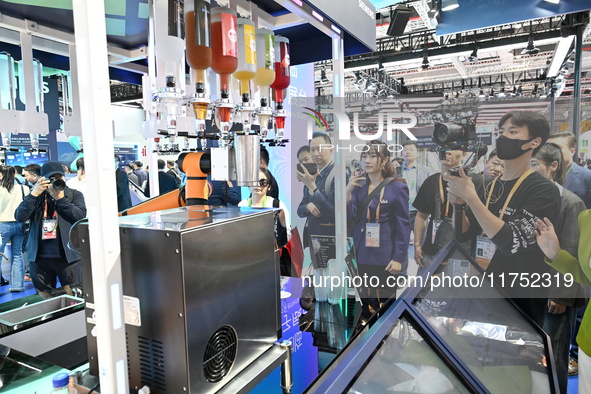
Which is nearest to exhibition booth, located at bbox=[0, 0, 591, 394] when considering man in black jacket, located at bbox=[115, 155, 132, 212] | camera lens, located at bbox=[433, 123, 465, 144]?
camera lens, located at bbox=[433, 123, 465, 144]

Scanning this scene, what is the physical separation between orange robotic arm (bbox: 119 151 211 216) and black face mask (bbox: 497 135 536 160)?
9.93 ft

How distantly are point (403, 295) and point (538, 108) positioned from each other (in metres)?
2.94

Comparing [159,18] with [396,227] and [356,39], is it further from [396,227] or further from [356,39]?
[396,227]

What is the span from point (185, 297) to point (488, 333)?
1.74 meters

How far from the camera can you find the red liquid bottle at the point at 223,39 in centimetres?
100

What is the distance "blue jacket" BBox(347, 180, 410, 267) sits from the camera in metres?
3.62

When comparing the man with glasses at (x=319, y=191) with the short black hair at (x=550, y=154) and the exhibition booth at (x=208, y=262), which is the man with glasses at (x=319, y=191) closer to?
the exhibition booth at (x=208, y=262)

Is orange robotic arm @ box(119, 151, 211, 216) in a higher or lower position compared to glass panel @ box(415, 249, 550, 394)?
higher

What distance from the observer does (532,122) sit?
329cm

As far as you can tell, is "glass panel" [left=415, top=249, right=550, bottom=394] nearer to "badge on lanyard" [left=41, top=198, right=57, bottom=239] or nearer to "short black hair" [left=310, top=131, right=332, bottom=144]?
"short black hair" [left=310, top=131, right=332, bottom=144]

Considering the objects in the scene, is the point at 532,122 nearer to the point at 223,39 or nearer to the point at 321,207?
the point at 321,207

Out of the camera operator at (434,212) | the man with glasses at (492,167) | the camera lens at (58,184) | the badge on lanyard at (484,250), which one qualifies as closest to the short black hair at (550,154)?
the man with glasses at (492,167)

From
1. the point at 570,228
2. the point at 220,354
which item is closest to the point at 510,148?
the point at 570,228

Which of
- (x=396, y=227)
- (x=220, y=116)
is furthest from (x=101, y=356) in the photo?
(x=396, y=227)
